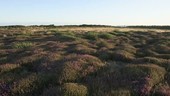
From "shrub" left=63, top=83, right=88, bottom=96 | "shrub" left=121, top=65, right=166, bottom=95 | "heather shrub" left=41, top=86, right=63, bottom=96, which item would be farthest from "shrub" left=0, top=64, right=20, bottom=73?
"shrub" left=121, top=65, right=166, bottom=95

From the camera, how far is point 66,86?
33.2ft

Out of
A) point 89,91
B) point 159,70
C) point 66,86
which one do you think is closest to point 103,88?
point 89,91

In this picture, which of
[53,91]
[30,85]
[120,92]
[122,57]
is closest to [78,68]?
[30,85]

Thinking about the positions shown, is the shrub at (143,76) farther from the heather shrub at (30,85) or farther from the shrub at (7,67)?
the shrub at (7,67)

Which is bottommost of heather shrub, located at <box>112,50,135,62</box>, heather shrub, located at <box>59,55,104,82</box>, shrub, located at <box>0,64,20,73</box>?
heather shrub, located at <box>112,50,135,62</box>

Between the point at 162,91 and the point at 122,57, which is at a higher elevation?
the point at 162,91

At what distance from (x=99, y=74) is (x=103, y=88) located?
1.71m

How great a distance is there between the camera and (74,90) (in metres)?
9.90

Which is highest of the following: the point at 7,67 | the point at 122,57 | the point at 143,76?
the point at 143,76

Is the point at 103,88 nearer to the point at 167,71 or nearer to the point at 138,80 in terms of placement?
the point at 138,80

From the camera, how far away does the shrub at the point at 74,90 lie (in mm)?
9703

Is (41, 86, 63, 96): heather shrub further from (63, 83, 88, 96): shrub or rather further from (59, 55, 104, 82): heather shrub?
(59, 55, 104, 82): heather shrub

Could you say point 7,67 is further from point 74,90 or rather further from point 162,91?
point 162,91

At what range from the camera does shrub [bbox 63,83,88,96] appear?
31.8ft
